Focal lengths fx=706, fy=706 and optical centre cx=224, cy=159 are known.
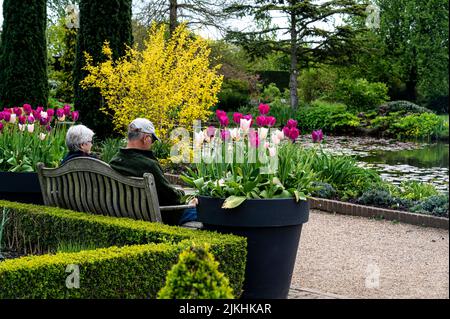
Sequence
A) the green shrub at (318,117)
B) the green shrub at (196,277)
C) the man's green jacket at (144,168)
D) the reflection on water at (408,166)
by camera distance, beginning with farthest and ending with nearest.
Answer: the green shrub at (318,117) < the reflection on water at (408,166) < the man's green jacket at (144,168) < the green shrub at (196,277)

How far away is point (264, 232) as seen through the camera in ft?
15.0

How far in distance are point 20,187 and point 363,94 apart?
67.1 ft

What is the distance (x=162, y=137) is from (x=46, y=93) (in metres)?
4.90

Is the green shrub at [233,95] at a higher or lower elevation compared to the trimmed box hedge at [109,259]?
higher

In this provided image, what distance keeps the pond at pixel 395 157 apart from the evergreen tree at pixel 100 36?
469 cm

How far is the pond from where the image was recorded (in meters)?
11.5

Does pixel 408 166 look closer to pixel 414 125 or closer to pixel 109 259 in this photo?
pixel 414 125

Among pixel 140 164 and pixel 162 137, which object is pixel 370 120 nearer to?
pixel 162 137

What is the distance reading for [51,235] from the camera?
5500mm

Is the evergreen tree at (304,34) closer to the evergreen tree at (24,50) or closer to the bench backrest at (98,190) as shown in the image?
the evergreen tree at (24,50)

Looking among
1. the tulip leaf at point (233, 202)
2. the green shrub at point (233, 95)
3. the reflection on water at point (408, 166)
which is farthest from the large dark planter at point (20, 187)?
the green shrub at point (233, 95)

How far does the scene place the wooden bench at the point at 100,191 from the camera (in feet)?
16.6

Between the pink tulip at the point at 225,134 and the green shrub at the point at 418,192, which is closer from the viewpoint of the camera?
the pink tulip at the point at 225,134
